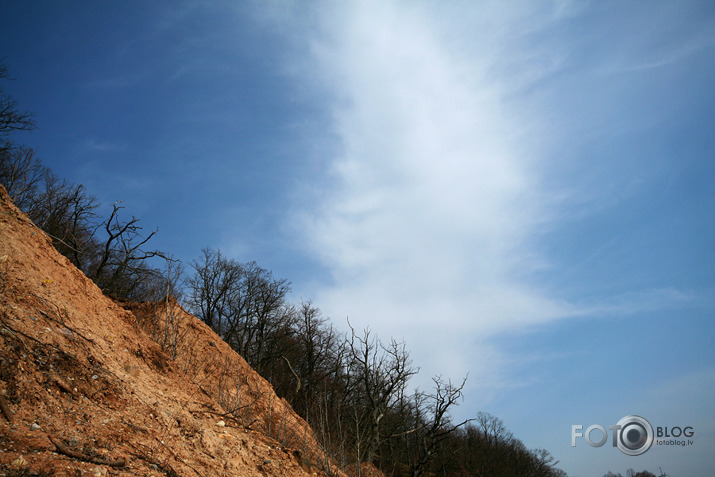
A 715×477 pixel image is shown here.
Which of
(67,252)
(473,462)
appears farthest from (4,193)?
(473,462)

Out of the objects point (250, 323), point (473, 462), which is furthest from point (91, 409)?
point (473, 462)

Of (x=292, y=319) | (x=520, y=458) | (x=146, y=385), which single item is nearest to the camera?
(x=146, y=385)

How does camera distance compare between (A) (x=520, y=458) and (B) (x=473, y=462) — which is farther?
(A) (x=520, y=458)

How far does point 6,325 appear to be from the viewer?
5.67 meters

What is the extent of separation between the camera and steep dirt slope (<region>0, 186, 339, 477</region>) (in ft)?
15.5

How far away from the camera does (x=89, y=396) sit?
5.87 metres

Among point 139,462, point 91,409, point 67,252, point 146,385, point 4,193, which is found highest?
point 67,252

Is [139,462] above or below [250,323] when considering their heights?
below

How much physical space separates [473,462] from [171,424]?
52658 millimetres

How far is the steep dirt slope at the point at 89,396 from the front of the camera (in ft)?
15.5

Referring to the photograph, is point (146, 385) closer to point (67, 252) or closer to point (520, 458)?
point (67, 252)

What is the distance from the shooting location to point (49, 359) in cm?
584

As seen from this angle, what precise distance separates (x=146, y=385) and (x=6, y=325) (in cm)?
260

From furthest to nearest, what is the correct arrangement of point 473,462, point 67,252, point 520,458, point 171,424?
point 520,458 → point 473,462 → point 67,252 → point 171,424
